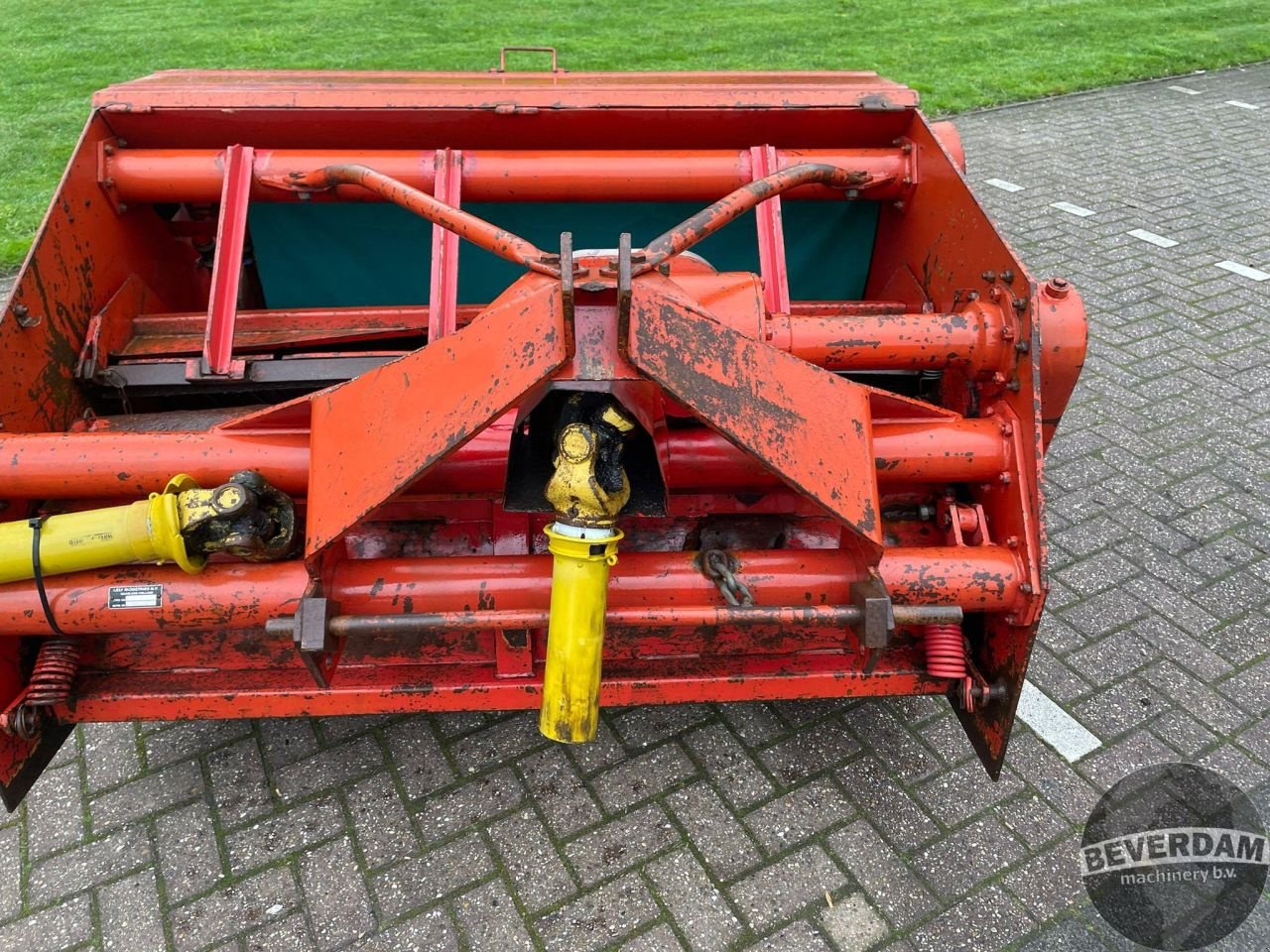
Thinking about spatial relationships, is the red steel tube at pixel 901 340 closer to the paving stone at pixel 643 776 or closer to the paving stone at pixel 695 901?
the paving stone at pixel 643 776

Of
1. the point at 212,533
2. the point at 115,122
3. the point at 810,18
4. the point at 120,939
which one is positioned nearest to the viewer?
the point at 212,533

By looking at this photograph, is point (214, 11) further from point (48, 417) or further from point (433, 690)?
point (433, 690)

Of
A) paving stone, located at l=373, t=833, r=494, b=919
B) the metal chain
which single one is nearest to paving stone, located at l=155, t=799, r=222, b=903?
paving stone, located at l=373, t=833, r=494, b=919

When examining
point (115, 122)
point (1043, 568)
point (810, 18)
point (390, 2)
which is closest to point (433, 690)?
point (1043, 568)

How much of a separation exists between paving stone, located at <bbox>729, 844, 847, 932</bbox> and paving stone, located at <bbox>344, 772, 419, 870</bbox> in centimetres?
87

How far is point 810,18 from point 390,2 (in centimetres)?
539

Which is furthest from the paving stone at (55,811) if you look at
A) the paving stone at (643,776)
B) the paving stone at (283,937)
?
the paving stone at (643,776)

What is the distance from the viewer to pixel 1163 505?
3471mm

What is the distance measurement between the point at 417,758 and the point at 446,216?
1543 millimetres

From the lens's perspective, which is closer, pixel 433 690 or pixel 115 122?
pixel 433 690

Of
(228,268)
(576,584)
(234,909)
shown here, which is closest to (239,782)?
(234,909)

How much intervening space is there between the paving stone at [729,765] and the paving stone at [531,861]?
1.63 ft

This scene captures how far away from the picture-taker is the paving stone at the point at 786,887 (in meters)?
2.15

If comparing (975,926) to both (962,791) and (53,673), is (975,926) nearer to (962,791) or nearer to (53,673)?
(962,791)
